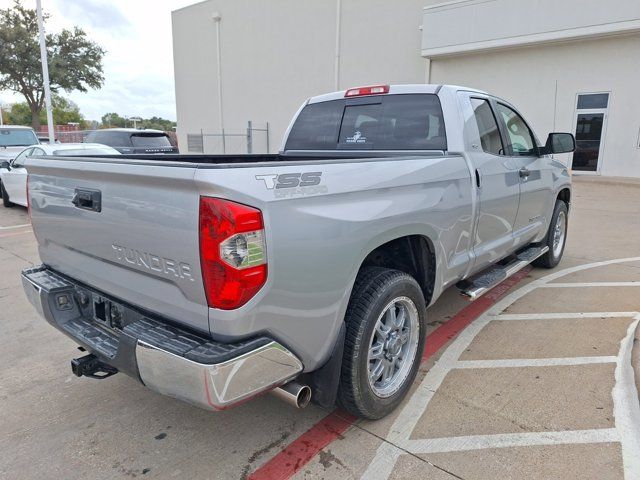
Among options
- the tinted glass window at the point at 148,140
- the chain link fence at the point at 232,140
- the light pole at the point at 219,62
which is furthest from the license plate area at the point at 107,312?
the light pole at the point at 219,62

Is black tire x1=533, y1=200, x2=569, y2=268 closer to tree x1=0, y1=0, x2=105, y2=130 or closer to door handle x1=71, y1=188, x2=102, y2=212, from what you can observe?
door handle x1=71, y1=188, x2=102, y2=212

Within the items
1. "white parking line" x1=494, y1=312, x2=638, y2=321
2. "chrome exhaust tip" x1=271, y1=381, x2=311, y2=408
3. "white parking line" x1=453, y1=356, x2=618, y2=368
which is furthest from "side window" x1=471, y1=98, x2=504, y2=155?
"chrome exhaust tip" x1=271, y1=381, x2=311, y2=408

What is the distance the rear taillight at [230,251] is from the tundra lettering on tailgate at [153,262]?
0.13m

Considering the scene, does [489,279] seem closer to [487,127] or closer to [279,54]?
[487,127]

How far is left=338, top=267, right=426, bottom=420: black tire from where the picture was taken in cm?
249

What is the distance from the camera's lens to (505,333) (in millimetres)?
4051

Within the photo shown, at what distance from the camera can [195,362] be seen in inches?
73.2

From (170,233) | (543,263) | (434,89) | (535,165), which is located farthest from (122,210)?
(543,263)

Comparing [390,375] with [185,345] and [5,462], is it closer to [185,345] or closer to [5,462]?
[185,345]

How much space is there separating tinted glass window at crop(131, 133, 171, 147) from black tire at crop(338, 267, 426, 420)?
42.4 ft

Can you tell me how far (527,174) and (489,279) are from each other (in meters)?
1.23

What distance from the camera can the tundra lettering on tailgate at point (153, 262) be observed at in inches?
78.4

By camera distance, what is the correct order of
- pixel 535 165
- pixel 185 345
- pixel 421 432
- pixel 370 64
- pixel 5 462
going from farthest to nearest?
pixel 370 64 < pixel 535 165 < pixel 421 432 < pixel 5 462 < pixel 185 345

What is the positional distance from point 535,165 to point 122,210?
4.10 meters
